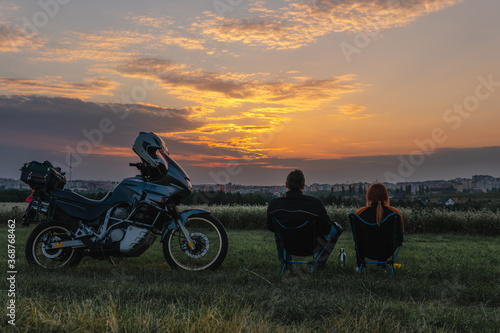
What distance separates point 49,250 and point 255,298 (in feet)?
13.7

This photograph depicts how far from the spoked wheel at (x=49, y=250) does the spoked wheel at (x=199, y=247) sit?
1.69 metres

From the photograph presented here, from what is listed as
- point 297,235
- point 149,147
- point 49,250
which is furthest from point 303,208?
point 49,250

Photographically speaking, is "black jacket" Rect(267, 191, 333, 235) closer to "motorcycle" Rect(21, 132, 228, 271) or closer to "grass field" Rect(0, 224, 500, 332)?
"grass field" Rect(0, 224, 500, 332)

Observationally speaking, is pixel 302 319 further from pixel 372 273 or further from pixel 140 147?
pixel 140 147

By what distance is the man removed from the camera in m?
6.95

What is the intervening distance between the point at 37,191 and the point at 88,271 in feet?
5.65

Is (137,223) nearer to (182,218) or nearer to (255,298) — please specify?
(182,218)

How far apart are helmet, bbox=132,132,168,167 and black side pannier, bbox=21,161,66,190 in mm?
1705

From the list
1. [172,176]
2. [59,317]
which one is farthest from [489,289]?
[59,317]

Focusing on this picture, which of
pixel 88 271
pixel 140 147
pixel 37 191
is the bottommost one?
pixel 88 271

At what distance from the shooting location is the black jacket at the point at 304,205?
6934 mm

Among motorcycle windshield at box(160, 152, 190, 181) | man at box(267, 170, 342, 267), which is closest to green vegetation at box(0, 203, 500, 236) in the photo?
man at box(267, 170, 342, 267)

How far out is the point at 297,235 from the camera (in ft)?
23.2

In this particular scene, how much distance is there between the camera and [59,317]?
13.7ft
